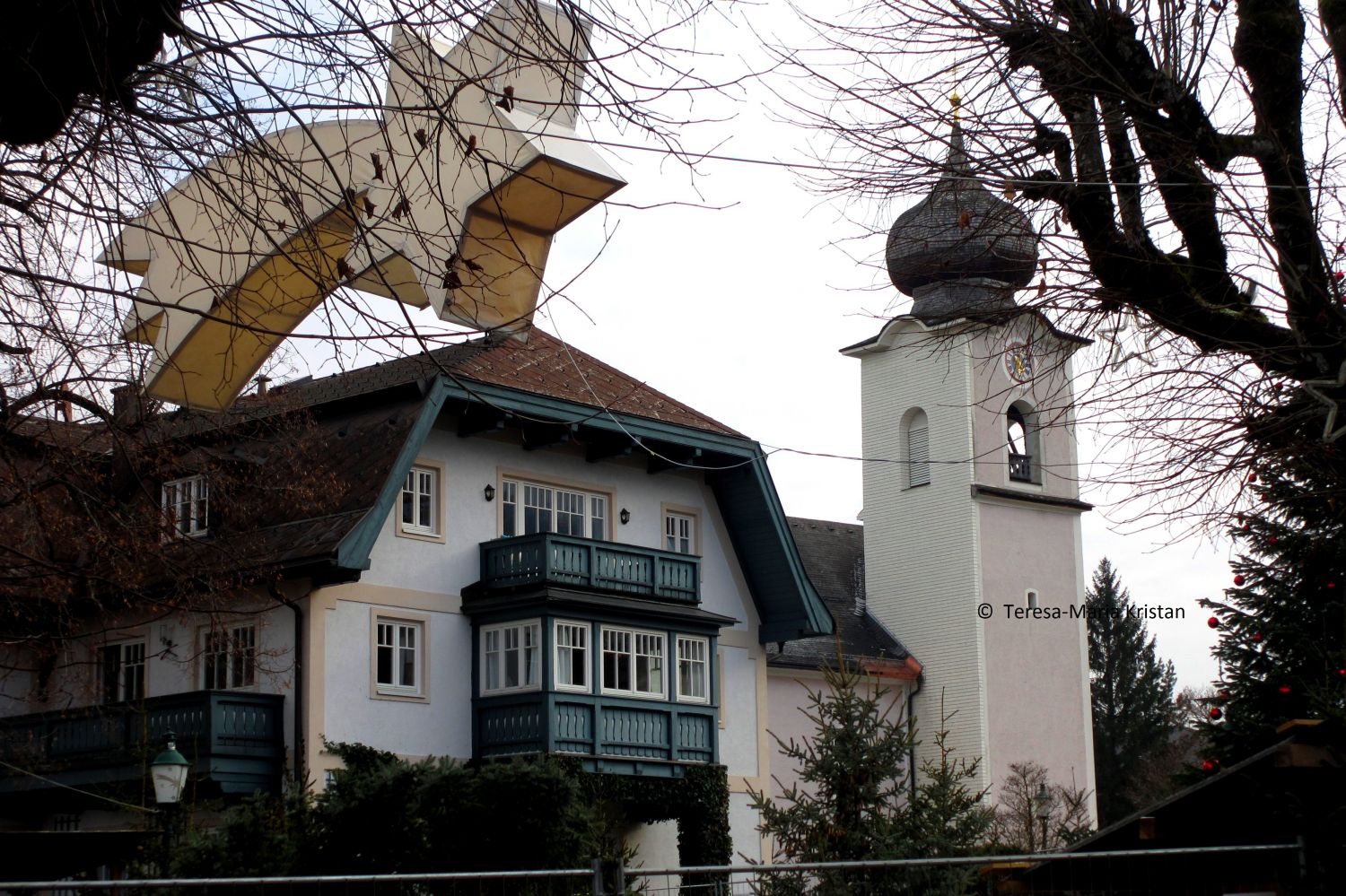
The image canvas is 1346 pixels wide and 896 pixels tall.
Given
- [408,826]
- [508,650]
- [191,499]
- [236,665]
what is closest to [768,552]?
[508,650]

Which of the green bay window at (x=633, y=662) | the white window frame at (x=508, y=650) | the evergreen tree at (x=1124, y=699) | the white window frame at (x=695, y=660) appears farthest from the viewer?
the evergreen tree at (x=1124, y=699)

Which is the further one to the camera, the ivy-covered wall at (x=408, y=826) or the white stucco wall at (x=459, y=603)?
the white stucco wall at (x=459, y=603)

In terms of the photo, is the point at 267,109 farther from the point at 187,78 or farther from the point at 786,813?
the point at 786,813

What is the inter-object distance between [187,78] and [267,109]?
20.5 inches

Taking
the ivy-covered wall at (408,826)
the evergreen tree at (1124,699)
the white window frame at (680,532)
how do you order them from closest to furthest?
the ivy-covered wall at (408,826) → the white window frame at (680,532) → the evergreen tree at (1124,699)

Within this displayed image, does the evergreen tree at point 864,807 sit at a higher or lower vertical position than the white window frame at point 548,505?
lower

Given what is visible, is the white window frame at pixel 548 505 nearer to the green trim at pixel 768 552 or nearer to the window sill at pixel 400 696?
the green trim at pixel 768 552

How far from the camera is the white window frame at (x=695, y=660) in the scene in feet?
104

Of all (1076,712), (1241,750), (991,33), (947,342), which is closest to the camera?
(991,33)

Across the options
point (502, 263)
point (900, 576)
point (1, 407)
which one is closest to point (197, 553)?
Result: point (502, 263)

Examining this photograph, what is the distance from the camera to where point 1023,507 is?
47.5 meters

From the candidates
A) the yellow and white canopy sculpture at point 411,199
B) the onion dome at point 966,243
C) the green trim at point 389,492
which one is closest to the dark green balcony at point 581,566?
the green trim at point 389,492

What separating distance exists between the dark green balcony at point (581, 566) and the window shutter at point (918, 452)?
53.4 feet

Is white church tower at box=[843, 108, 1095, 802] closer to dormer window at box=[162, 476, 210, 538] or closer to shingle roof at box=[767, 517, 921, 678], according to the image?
shingle roof at box=[767, 517, 921, 678]
